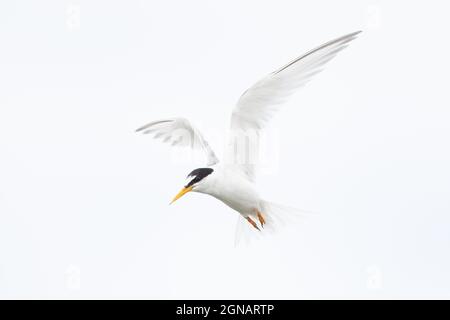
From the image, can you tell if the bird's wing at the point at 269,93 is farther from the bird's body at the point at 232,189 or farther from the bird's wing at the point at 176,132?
the bird's wing at the point at 176,132

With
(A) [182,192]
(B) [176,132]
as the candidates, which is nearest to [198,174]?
(A) [182,192]

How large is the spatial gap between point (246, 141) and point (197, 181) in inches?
27.5

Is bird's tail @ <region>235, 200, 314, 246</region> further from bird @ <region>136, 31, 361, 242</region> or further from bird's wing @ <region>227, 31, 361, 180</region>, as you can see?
bird's wing @ <region>227, 31, 361, 180</region>

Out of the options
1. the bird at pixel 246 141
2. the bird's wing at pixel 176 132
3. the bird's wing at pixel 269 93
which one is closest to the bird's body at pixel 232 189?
the bird at pixel 246 141

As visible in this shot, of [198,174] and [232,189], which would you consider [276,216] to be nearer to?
[232,189]

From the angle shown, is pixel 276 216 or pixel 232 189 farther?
pixel 276 216

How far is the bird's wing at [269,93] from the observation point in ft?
21.8

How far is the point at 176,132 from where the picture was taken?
824 cm

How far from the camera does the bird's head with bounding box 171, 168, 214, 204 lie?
7250mm

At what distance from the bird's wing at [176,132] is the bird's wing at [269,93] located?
488 mm

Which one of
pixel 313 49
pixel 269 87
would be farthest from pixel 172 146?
pixel 313 49

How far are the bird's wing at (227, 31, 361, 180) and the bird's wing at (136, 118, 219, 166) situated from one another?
19.2 inches

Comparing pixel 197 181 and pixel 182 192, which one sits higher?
pixel 197 181

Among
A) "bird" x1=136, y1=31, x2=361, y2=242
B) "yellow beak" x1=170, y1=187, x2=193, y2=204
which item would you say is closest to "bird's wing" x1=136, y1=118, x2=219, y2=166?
"bird" x1=136, y1=31, x2=361, y2=242
